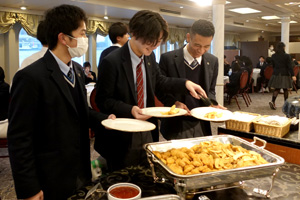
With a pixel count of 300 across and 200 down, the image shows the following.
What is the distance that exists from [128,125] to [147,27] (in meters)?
0.40

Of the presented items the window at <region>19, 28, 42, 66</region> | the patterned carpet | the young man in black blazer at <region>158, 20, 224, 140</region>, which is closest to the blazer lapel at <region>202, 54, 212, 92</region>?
the young man in black blazer at <region>158, 20, 224, 140</region>

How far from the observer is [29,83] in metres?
0.95

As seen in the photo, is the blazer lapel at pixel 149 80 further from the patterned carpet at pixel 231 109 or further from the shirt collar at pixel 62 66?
the patterned carpet at pixel 231 109

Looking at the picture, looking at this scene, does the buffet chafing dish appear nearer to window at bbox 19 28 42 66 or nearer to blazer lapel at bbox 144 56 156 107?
blazer lapel at bbox 144 56 156 107

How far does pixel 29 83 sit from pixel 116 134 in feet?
1.40

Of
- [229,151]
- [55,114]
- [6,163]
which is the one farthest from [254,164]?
[6,163]

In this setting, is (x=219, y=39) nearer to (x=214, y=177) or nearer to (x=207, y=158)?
(x=207, y=158)

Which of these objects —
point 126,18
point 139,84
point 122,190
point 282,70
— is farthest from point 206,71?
point 126,18

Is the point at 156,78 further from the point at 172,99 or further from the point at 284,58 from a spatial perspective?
the point at 284,58

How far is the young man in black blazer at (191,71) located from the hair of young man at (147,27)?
38cm

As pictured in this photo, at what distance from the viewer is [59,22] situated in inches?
40.8

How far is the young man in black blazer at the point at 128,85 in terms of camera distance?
1.19 meters

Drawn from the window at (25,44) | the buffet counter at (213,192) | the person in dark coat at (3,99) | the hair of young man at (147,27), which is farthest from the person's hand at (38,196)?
the window at (25,44)

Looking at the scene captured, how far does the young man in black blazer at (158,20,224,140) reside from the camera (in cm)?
153
